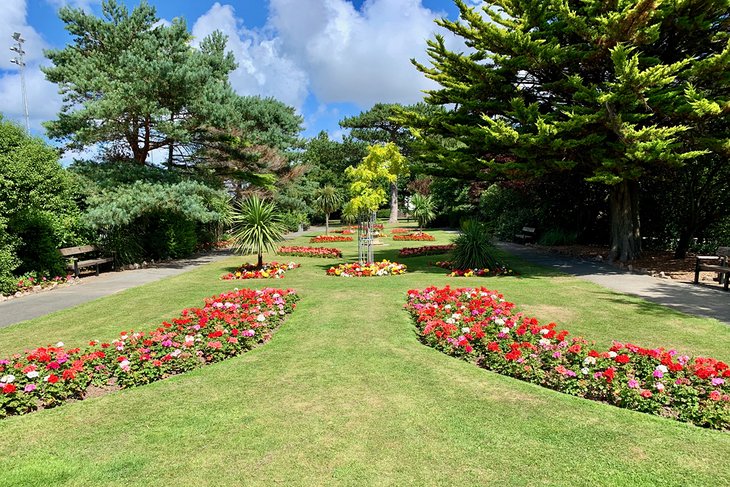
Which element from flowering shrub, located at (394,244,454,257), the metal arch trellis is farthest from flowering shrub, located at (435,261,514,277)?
flowering shrub, located at (394,244,454,257)

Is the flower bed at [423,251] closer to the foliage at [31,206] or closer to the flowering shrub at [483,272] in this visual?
the flowering shrub at [483,272]

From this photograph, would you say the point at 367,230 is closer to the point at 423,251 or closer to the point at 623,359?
the point at 423,251

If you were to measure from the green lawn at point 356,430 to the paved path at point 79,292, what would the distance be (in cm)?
261

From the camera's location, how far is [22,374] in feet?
14.3

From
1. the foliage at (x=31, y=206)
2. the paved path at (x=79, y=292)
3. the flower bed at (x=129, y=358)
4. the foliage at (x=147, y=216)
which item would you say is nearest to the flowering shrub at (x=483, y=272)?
the flower bed at (x=129, y=358)

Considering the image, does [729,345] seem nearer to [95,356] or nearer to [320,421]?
[320,421]

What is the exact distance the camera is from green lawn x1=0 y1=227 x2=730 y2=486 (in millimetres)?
2920

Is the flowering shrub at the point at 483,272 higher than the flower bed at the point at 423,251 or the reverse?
the reverse

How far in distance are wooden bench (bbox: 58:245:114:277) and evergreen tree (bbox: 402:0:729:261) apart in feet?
33.3

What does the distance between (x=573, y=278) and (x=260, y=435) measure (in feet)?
30.7

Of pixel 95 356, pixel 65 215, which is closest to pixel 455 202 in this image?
pixel 65 215

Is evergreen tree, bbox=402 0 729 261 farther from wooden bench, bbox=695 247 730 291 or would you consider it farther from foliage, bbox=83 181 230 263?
foliage, bbox=83 181 230 263

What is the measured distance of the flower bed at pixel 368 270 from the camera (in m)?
11.5

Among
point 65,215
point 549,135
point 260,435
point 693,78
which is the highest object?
point 693,78
